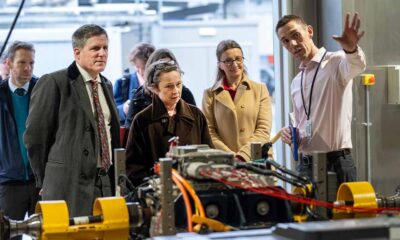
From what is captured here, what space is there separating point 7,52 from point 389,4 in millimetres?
2500

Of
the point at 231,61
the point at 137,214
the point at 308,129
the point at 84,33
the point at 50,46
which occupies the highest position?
the point at 50,46

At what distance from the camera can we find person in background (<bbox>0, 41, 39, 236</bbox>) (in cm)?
462

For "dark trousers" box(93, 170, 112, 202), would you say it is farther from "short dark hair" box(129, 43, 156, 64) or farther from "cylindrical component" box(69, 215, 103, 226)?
"short dark hair" box(129, 43, 156, 64)

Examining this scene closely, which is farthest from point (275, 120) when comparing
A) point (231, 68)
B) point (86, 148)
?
point (86, 148)

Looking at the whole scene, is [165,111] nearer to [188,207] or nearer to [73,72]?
[73,72]

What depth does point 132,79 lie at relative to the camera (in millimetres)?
5488

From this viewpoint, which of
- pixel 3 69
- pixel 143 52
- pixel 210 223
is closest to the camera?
pixel 210 223

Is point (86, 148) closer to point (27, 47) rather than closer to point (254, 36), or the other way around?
point (27, 47)

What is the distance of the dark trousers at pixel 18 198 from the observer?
4.57 metres

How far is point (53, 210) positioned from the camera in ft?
8.86

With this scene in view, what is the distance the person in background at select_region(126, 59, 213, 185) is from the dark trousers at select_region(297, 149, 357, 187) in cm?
51

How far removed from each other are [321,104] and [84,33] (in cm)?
125

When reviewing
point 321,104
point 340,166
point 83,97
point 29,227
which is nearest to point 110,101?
point 83,97

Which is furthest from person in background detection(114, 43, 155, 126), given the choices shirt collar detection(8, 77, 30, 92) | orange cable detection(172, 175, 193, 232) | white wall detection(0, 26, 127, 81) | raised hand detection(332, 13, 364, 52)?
orange cable detection(172, 175, 193, 232)
